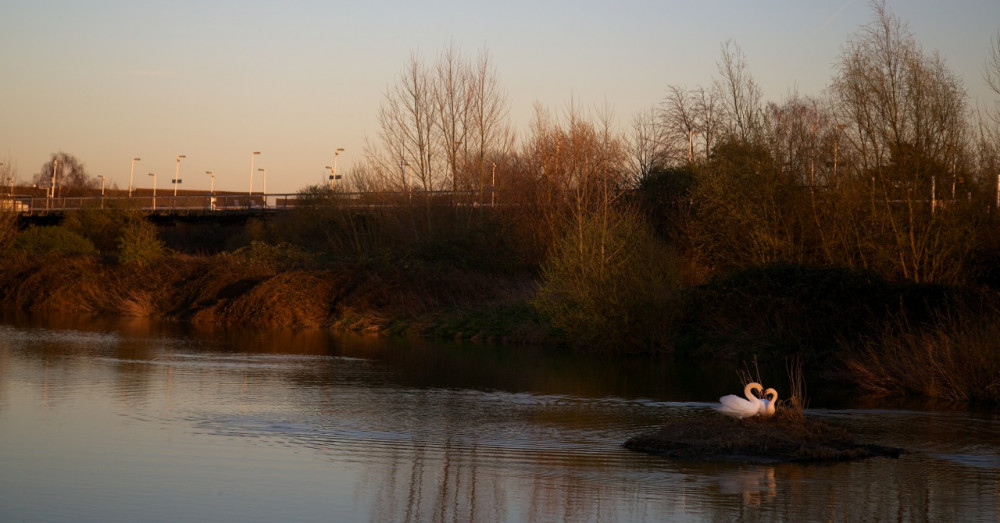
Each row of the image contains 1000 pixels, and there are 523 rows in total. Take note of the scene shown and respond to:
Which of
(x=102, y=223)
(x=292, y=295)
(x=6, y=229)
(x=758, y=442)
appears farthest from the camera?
(x=102, y=223)

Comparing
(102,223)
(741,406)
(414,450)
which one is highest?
(102,223)

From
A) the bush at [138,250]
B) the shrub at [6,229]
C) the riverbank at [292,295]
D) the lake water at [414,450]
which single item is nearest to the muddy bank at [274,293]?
the riverbank at [292,295]

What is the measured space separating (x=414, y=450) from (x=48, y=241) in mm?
43043

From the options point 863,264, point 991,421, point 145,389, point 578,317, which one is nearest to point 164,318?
point 578,317

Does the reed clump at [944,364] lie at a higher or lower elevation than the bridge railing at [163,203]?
lower

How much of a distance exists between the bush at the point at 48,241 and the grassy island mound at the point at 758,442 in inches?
1656

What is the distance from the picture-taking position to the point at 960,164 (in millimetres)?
29828

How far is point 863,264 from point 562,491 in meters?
21.6

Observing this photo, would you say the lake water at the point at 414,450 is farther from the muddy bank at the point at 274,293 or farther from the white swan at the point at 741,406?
the muddy bank at the point at 274,293

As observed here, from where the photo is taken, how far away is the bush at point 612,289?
29625mm

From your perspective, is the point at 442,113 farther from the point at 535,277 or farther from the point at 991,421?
the point at 991,421

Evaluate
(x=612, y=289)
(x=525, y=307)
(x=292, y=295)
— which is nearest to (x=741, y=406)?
(x=612, y=289)

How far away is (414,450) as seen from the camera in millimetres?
13945

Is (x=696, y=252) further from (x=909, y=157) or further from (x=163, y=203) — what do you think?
(x=163, y=203)
